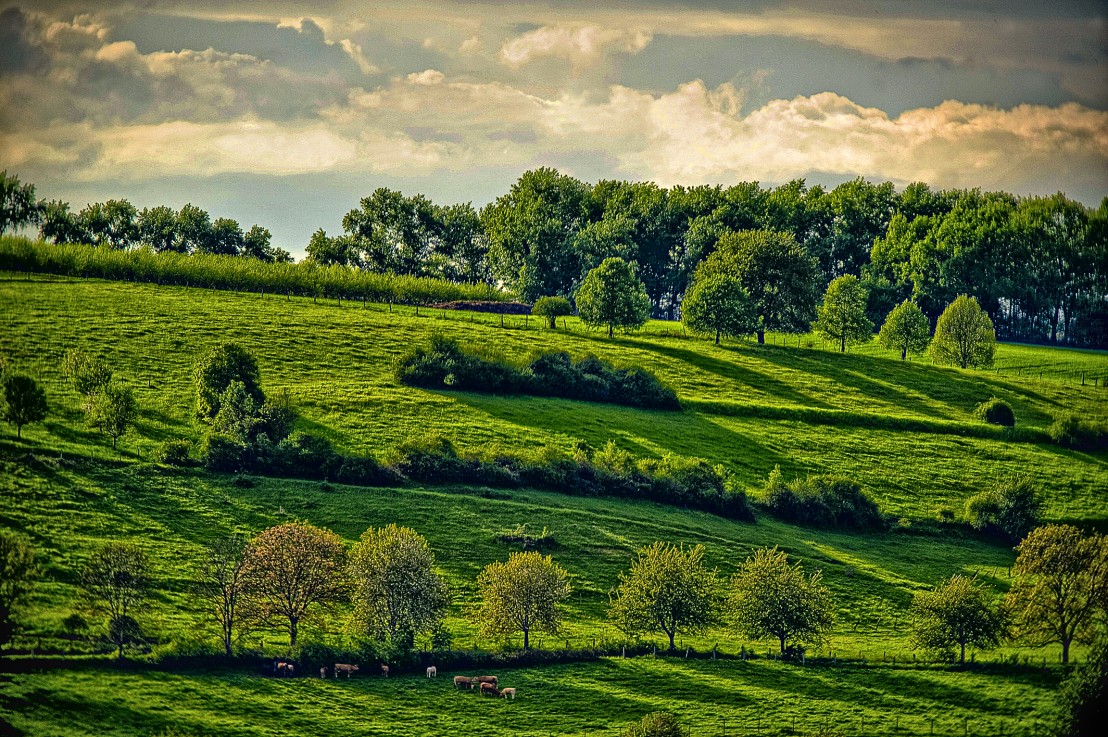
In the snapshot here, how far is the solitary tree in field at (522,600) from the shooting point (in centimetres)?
7481

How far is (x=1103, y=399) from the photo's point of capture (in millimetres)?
138875

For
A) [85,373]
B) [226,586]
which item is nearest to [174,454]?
[85,373]

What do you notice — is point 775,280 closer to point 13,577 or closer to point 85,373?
point 85,373

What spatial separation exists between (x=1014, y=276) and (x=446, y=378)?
10290 cm

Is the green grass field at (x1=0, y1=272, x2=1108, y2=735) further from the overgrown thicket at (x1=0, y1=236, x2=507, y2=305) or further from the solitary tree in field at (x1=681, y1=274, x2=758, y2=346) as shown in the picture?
the overgrown thicket at (x1=0, y1=236, x2=507, y2=305)

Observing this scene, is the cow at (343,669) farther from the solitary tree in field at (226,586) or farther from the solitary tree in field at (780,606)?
the solitary tree in field at (780,606)

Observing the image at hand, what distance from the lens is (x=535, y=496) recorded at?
99.1 metres

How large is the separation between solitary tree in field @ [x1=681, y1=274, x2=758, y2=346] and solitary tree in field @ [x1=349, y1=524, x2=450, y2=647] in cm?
8731

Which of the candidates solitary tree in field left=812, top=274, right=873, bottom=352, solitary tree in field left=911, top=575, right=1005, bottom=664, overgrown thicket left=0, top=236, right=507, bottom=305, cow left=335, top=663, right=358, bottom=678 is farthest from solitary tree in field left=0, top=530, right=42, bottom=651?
solitary tree in field left=812, top=274, right=873, bottom=352

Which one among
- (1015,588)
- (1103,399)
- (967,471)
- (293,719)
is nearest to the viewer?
(293,719)

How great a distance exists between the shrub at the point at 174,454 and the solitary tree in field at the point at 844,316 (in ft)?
327

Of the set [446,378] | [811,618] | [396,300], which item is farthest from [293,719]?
[396,300]

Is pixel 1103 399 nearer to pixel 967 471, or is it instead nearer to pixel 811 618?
pixel 967 471

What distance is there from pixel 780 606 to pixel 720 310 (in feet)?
271
